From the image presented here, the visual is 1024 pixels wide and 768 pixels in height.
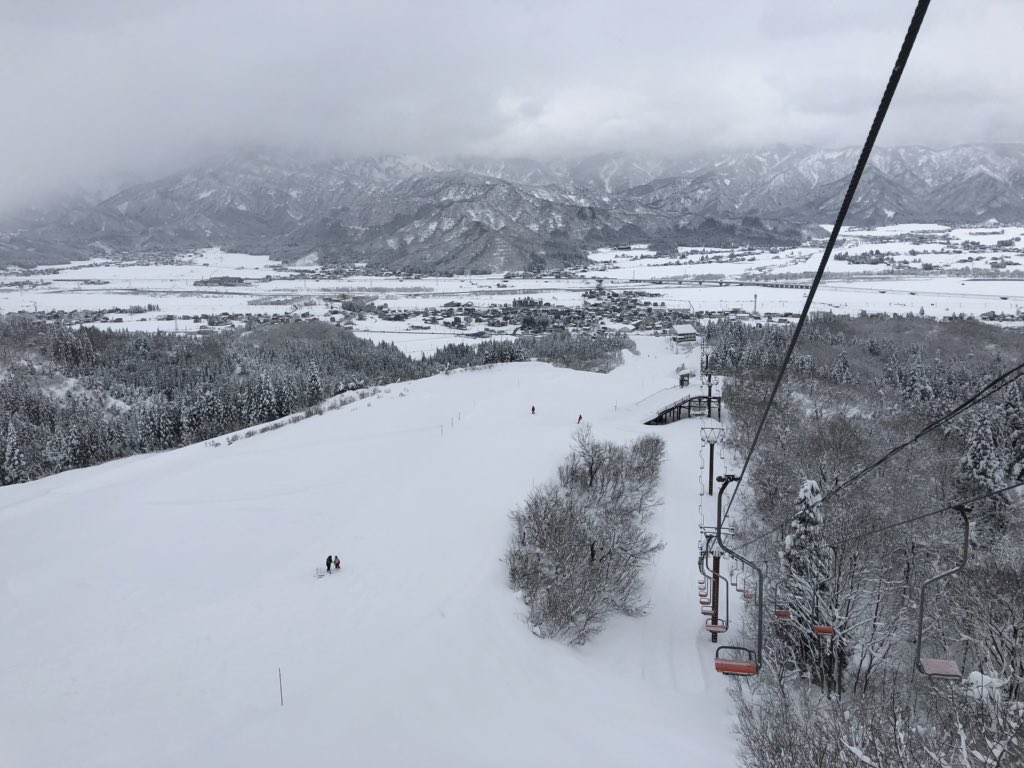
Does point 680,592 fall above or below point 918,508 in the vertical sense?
below

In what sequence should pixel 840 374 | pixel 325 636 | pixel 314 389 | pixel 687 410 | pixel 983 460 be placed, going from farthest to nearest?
1. pixel 314 389
2. pixel 840 374
3. pixel 687 410
4. pixel 983 460
5. pixel 325 636

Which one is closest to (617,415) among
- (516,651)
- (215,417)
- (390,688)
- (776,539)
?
(776,539)

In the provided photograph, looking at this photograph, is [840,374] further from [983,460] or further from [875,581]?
[875,581]

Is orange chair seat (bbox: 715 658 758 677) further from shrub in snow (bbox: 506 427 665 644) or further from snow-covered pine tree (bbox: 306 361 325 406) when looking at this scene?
snow-covered pine tree (bbox: 306 361 325 406)

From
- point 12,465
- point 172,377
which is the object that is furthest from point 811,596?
point 172,377

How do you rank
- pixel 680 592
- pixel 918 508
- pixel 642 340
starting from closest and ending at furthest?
pixel 680 592, pixel 918 508, pixel 642 340

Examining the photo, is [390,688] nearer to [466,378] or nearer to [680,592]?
[680,592]
